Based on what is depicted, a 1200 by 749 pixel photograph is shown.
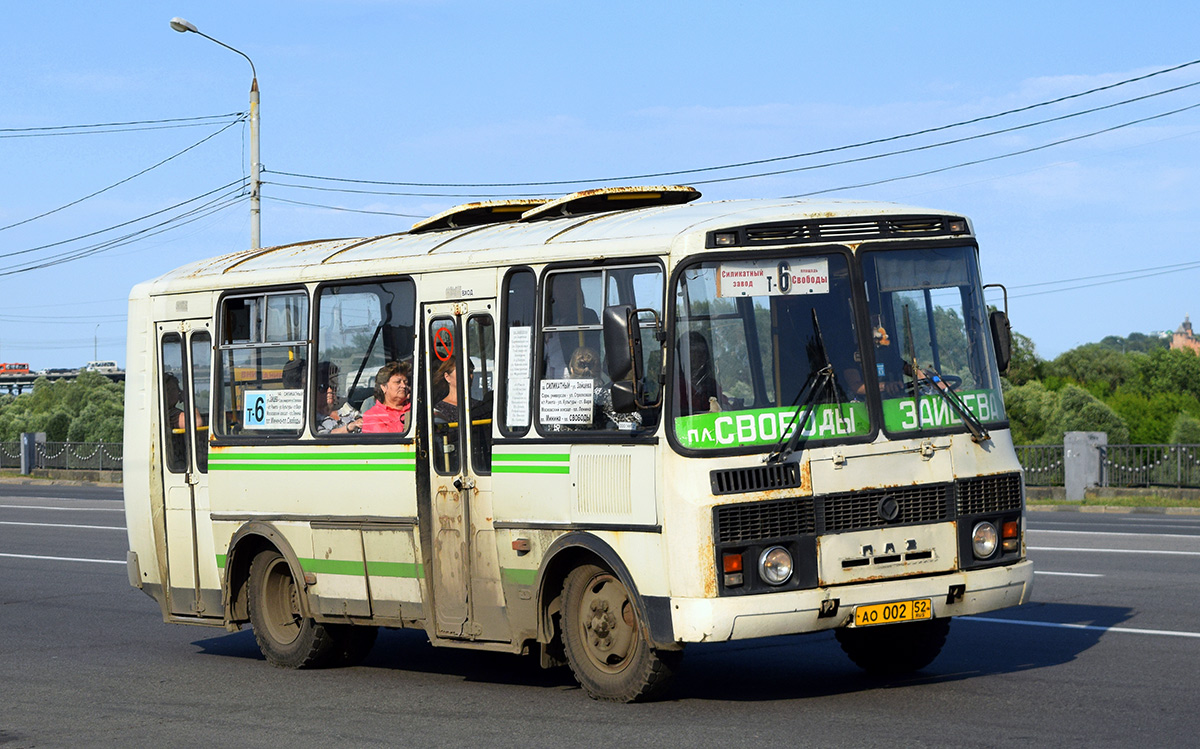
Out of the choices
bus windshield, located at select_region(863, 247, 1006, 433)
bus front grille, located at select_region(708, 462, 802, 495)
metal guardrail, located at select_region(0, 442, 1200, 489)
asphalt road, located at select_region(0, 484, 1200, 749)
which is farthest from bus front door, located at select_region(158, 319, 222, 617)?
metal guardrail, located at select_region(0, 442, 1200, 489)

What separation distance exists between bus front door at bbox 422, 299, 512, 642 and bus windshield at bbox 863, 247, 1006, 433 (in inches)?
97.6

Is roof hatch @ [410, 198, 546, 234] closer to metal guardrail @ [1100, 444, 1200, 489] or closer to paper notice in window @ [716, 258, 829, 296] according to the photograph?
paper notice in window @ [716, 258, 829, 296]

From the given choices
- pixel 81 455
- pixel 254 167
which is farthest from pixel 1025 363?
pixel 254 167

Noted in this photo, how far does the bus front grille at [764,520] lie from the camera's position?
8.60m

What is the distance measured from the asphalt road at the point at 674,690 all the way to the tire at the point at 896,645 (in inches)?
5.6

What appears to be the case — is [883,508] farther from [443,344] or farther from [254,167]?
[254,167]

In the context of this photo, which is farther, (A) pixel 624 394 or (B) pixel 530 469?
(B) pixel 530 469

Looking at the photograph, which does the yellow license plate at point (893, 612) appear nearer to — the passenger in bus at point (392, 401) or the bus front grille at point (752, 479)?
the bus front grille at point (752, 479)

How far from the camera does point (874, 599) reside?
29.0 ft

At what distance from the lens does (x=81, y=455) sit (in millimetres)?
53031

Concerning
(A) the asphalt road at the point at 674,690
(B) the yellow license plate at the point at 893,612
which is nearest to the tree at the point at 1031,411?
(A) the asphalt road at the point at 674,690

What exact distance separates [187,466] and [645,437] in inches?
194

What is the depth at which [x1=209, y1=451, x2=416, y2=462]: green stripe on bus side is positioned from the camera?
1064 cm

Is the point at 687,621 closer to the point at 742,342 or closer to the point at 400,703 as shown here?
the point at 742,342
